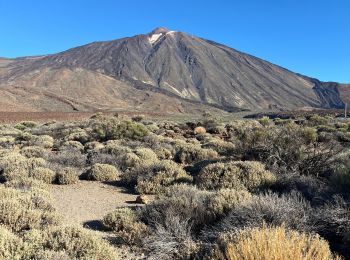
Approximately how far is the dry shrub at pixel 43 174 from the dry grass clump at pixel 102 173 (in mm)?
963

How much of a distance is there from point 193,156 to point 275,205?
867 centimetres

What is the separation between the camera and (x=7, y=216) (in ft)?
19.4

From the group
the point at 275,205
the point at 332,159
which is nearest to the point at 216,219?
the point at 275,205

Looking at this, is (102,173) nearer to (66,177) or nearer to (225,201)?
(66,177)

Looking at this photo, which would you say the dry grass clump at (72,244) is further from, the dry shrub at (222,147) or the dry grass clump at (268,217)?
the dry shrub at (222,147)

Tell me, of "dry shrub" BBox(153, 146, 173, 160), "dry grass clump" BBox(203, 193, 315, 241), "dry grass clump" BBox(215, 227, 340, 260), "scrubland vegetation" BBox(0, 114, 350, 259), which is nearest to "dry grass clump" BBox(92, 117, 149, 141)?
"dry shrub" BBox(153, 146, 173, 160)

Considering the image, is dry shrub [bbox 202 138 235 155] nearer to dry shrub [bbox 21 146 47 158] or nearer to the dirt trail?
the dirt trail

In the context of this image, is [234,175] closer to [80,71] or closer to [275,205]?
[275,205]

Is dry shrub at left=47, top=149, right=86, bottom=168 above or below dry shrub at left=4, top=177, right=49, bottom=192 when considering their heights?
above

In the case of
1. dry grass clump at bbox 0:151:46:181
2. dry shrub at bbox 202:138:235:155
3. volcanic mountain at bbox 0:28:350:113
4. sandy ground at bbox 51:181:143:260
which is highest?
volcanic mountain at bbox 0:28:350:113

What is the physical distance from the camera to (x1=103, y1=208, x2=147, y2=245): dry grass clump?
5.77m

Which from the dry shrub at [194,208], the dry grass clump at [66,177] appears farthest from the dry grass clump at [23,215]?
the dry grass clump at [66,177]

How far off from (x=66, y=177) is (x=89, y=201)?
191 centimetres

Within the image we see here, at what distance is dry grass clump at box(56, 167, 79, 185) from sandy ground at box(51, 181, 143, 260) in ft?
0.58
